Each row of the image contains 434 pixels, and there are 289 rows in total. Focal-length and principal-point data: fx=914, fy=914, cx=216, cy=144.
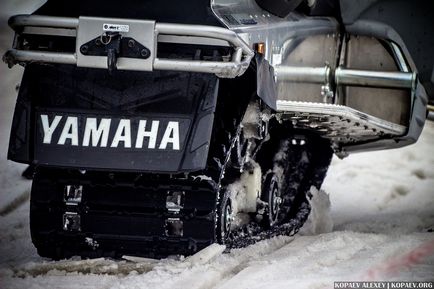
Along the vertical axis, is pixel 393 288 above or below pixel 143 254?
above

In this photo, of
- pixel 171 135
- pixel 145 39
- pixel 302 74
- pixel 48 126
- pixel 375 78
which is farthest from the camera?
pixel 375 78

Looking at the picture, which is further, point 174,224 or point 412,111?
point 412,111

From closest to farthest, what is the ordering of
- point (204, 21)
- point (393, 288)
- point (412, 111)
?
point (393, 288)
point (204, 21)
point (412, 111)

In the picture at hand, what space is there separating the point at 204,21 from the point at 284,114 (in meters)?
0.93

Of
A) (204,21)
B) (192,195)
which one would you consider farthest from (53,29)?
(192,195)

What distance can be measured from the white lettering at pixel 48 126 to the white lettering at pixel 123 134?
0.99 ft

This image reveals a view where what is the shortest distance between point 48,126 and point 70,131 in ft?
0.39

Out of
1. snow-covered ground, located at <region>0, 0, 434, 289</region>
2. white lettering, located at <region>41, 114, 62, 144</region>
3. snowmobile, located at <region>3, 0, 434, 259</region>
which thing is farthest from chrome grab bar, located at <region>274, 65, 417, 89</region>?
white lettering, located at <region>41, 114, 62, 144</region>

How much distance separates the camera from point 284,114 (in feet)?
16.5

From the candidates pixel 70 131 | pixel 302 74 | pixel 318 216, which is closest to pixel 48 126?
pixel 70 131

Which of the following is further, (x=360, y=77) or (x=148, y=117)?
(x=360, y=77)

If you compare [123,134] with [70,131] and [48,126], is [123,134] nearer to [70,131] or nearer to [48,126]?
[70,131]

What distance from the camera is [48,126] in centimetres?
444

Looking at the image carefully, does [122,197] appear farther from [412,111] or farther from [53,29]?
[412,111]
